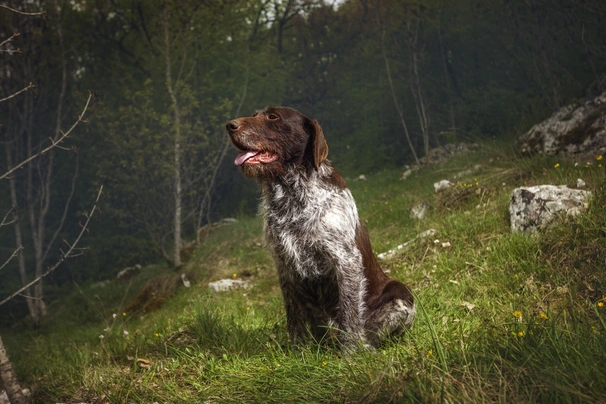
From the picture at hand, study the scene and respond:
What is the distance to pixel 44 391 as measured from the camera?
13.5 ft

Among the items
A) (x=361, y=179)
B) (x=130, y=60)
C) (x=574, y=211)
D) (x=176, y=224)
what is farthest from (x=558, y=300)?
(x=130, y=60)

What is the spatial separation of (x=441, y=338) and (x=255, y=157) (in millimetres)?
1675

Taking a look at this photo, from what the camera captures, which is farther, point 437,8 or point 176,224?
point 437,8

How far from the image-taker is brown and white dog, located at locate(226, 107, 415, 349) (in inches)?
142

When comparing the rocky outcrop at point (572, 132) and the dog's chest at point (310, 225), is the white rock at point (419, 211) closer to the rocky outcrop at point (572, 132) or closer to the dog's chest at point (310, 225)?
the rocky outcrop at point (572, 132)

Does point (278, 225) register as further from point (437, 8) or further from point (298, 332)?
point (437, 8)

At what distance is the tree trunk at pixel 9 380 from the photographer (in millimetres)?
3448

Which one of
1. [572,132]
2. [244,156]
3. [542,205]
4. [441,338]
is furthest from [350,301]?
[572,132]

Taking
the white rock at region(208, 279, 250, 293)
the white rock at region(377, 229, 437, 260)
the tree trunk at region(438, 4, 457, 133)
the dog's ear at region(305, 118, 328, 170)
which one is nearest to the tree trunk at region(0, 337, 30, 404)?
the dog's ear at region(305, 118, 328, 170)

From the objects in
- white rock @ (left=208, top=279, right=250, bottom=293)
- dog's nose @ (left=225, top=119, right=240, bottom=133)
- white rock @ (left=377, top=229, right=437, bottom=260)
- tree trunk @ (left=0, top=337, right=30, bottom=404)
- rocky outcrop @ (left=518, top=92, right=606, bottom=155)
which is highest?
dog's nose @ (left=225, top=119, right=240, bottom=133)

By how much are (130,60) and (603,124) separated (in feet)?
49.1

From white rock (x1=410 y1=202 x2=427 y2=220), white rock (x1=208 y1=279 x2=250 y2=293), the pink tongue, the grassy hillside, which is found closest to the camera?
the grassy hillside

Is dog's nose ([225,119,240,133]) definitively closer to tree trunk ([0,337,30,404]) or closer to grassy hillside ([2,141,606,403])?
grassy hillside ([2,141,606,403])

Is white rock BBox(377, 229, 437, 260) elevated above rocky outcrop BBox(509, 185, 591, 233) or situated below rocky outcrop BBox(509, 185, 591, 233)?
below
